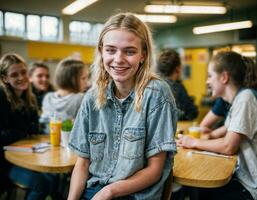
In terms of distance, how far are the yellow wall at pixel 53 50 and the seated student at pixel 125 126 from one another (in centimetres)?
618

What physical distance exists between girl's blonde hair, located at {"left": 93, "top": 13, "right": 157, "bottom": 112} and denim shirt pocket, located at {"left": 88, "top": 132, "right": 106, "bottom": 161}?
5.2 inches

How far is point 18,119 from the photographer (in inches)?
83.1

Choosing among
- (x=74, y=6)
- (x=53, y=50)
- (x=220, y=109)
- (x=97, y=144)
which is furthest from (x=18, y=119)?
(x=53, y=50)

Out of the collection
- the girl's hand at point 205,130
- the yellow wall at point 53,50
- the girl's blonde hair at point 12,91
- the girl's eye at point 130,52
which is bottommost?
the girl's hand at point 205,130

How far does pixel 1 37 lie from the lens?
587 cm

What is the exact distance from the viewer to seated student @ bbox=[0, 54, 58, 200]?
6.24 feet

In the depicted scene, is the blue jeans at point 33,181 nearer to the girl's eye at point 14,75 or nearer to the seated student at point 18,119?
the seated student at point 18,119

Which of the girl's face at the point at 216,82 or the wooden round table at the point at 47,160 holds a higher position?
the girl's face at the point at 216,82

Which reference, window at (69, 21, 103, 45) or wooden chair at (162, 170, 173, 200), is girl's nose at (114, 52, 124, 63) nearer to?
wooden chair at (162, 170, 173, 200)

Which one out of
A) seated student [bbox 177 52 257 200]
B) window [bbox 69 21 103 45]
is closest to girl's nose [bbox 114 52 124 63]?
seated student [bbox 177 52 257 200]

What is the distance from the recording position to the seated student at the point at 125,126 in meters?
1.24

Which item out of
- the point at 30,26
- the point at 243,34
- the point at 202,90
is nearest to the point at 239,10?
the point at 243,34

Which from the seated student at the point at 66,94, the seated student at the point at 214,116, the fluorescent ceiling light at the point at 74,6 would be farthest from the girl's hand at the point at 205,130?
the fluorescent ceiling light at the point at 74,6

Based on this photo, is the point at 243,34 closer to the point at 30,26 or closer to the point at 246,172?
the point at 30,26
